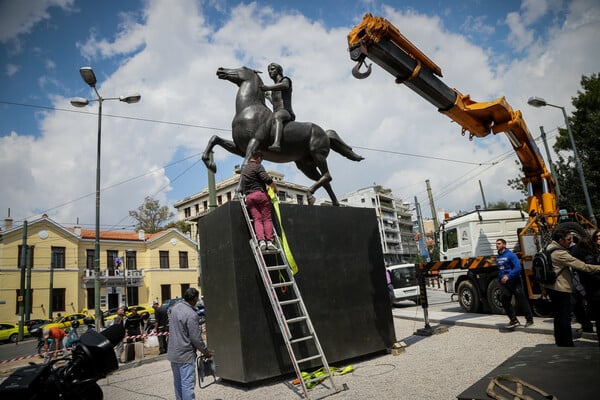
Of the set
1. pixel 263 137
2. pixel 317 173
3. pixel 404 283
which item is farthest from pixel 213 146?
pixel 404 283

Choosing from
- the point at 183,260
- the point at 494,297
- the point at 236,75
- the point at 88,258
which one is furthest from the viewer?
the point at 183,260

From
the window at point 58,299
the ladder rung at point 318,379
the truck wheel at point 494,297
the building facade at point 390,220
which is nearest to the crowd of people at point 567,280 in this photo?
the ladder rung at point 318,379

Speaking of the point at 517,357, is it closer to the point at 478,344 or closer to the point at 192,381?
the point at 192,381

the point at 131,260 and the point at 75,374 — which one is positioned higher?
the point at 131,260

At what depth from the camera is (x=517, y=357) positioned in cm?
303

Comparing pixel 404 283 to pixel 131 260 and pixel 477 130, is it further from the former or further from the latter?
pixel 131 260

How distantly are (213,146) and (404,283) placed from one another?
1480cm

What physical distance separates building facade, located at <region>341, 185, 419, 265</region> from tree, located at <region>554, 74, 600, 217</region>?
52.5 meters

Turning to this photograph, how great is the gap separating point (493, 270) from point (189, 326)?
9.94 metres

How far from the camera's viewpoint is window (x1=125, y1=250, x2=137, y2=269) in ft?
141

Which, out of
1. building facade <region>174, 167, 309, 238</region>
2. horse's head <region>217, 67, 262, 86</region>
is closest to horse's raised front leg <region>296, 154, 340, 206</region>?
horse's head <region>217, 67, 262, 86</region>

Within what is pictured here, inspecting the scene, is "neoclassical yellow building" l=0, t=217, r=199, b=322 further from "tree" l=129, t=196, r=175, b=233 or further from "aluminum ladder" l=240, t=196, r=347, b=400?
"aluminum ladder" l=240, t=196, r=347, b=400

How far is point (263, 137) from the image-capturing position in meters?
6.93

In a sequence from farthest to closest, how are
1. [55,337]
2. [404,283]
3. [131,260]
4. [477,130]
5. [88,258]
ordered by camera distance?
[131,260] < [88,258] < [404,283] < [55,337] < [477,130]
